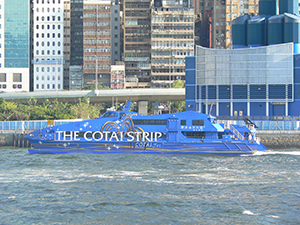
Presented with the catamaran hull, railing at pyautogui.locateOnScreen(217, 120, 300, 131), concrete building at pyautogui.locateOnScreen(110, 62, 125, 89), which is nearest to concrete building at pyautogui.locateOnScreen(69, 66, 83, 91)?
concrete building at pyautogui.locateOnScreen(110, 62, 125, 89)

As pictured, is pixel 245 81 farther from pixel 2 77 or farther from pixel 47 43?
pixel 2 77

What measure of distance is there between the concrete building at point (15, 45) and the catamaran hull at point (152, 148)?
82852 millimetres

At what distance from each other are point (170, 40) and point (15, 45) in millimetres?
44448

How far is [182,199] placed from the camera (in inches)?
1081

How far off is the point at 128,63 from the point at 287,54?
6548cm

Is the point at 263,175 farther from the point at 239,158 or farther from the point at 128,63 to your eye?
the point at 128,63

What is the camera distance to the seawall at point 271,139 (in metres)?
57.6

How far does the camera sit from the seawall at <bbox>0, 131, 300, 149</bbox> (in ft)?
189

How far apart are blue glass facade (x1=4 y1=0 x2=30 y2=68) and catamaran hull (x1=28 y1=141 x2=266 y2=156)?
3347 inches

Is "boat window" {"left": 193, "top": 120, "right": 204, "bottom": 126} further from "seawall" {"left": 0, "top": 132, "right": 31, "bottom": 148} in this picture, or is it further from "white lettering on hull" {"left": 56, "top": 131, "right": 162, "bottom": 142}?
"seawall" {"left": 0, "top": 132, "right": 31, "bottom": 148}

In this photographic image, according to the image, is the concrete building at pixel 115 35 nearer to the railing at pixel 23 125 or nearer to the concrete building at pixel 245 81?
the concrete building at pixel 245 81

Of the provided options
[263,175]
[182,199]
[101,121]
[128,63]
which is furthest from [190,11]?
[182,199]

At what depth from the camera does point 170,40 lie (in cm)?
12344

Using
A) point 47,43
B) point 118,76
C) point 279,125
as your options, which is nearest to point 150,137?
point 279,125
